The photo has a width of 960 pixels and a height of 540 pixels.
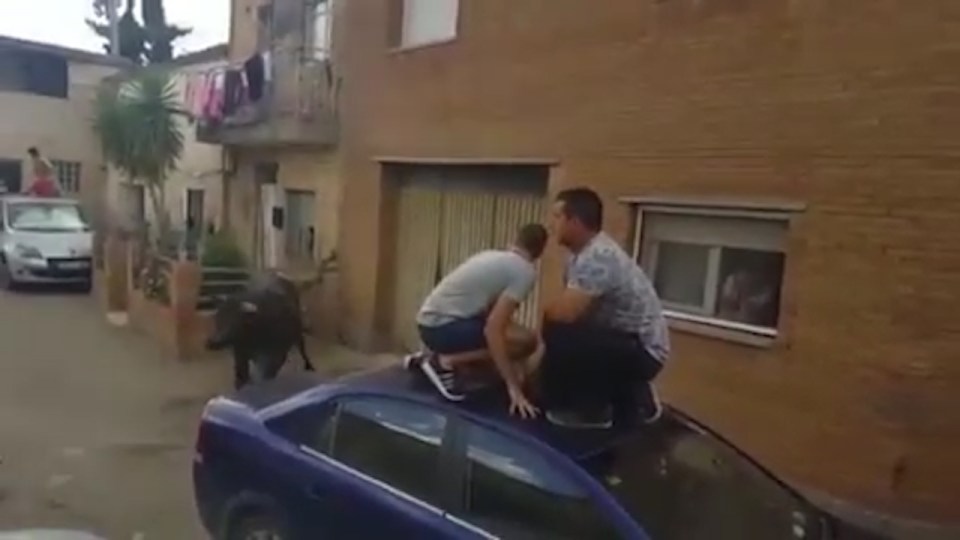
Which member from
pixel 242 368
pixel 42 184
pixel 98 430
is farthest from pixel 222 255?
pixel 42 184

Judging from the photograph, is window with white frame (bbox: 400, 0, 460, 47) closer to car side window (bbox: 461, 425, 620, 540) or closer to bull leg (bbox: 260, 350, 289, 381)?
bull leg (bbox: 260, 350, 289, 381)

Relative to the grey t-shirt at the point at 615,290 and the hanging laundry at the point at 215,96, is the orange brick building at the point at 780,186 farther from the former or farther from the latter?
the hanging laundry at the point at 215,96

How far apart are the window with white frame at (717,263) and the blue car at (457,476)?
319 cm

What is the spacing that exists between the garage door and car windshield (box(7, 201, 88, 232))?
9.27 m

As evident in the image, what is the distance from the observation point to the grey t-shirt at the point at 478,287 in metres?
4.82

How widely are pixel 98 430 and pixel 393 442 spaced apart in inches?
207

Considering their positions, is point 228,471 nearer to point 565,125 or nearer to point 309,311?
point 565,125

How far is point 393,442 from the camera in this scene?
426 cm

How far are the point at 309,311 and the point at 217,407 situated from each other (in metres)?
8.84

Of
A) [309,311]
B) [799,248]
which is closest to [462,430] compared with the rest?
[799,248]

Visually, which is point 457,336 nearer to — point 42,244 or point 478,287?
point 478,287

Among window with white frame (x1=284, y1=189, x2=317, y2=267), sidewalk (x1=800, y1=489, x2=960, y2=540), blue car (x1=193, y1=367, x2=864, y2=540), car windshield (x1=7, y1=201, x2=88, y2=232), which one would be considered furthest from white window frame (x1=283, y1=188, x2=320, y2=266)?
blue car (x1=193, y1=367, x2=864, y2=540)

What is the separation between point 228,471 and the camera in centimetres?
486

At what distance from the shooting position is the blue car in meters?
3.59
